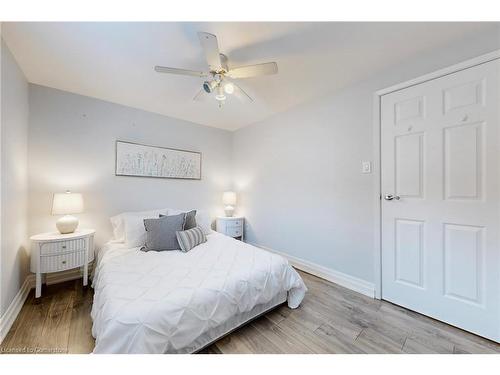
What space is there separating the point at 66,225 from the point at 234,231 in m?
2.19

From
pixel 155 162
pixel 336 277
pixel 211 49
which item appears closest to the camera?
pixel 211 49

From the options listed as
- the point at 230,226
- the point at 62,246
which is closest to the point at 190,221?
the point at 230,226

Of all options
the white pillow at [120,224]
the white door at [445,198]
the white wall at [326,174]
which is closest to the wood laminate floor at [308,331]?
the white door at [445,198]

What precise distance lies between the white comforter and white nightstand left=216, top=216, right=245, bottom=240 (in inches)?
50.2

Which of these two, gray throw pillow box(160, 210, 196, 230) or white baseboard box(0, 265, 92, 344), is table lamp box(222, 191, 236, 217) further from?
white baseboard box(0, 265, 92, 344)

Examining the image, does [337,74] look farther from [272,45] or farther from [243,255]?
[243,255]

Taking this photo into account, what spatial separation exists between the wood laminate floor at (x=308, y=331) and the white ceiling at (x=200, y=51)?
2.23 m

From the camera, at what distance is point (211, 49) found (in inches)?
54.3

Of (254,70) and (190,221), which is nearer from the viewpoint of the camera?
(254,70)

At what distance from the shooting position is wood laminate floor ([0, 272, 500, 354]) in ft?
4.42

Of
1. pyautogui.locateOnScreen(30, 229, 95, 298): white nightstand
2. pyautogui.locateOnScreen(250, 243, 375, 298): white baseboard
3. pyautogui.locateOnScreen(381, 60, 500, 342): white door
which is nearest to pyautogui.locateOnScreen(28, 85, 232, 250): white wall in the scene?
pyautogui.locateOnScreen(30, 229, 95, 298): white nightstand

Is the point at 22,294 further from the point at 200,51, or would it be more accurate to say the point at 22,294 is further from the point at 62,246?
the point at 200,51
